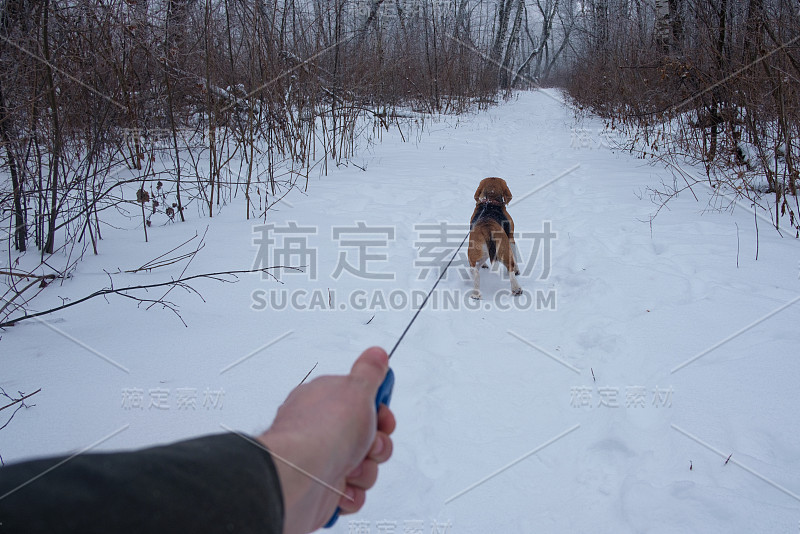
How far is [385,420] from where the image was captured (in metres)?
0.88

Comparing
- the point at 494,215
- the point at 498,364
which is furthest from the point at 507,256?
the point at 498,364

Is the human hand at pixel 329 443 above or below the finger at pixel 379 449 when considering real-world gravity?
above

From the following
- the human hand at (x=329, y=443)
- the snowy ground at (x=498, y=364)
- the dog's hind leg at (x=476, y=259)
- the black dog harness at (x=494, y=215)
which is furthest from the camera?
the black dog harness at (x=494, y=215)

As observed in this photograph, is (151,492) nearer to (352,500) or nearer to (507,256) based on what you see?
(352,500)

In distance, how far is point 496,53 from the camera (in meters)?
19.8

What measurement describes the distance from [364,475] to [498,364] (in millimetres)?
1731

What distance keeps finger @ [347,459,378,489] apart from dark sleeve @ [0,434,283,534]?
0.92 feet

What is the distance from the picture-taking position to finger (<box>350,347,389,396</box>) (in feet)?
2.72

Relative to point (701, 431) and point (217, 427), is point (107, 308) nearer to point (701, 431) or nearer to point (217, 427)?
point (217, 427)

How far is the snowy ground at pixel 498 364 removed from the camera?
1.62m

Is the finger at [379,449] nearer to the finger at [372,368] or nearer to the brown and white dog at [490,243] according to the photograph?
the finger at [372,368]

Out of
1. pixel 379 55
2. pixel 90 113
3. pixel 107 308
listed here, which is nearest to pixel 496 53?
pixel 379 55

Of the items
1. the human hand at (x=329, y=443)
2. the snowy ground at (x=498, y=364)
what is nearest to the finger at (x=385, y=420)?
the human hand at (x=329, y=443)

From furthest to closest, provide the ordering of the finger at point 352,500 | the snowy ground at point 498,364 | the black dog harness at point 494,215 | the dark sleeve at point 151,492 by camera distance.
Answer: the black dog harness at point 494,215 < the snowy ground at point 498,364 < the finger at point 352,500 < the dark sleeve at point 151,492
